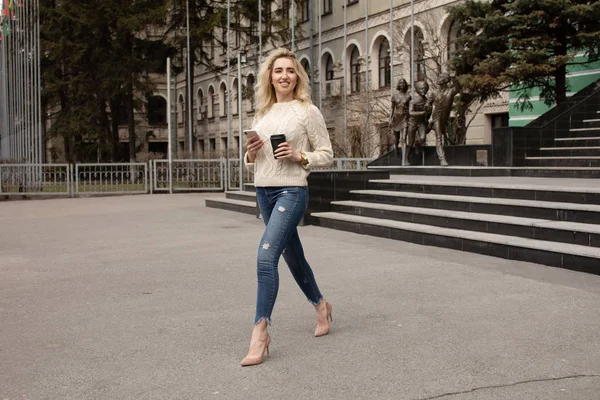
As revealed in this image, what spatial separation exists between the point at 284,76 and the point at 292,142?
1.56 ft

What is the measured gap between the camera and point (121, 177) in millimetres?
26281

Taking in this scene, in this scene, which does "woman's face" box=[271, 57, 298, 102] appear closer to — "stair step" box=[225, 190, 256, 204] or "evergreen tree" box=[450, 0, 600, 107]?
"stair step" box=[225, 190, 256, 204]

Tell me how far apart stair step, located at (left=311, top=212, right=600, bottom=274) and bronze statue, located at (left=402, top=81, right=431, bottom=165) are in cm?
688

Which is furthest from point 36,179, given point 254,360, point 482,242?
point 254,360

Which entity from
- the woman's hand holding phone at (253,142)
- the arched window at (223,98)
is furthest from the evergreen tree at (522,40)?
the arched window at (223,98)

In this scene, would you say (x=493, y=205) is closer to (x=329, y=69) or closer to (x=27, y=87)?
(x=27, y=87)

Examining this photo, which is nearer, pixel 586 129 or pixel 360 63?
pixel 586 129

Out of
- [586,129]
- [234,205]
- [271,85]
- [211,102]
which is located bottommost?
[234,205]

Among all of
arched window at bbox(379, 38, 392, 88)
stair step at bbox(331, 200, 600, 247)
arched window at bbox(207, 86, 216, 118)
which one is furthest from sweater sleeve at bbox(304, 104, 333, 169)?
arched window at bbox(207, 86, 216, 118)

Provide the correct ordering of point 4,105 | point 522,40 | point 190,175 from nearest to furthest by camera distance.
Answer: point 522,40 < point 190,175 < point 4,105

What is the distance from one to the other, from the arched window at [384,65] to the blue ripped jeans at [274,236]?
96.3 feet

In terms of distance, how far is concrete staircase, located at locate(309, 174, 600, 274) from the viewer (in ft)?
27.4

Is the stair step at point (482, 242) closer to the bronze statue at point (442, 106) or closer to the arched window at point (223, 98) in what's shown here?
the bronze statue at point (442, 106)

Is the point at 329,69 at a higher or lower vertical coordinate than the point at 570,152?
higher
